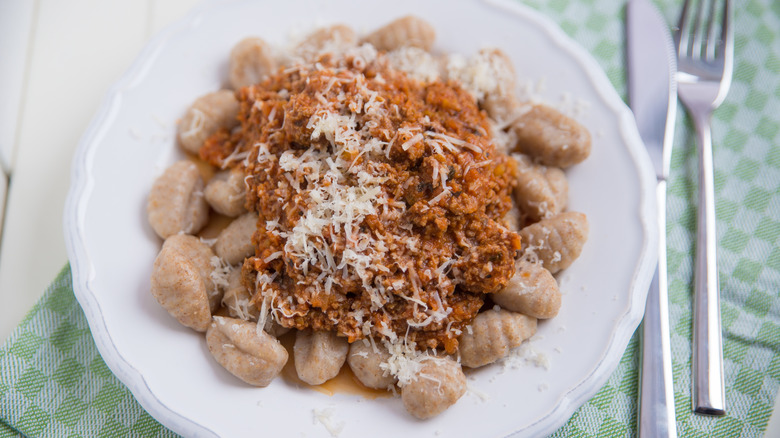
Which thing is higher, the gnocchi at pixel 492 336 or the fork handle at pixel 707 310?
the gnocchi at pixel 492 336

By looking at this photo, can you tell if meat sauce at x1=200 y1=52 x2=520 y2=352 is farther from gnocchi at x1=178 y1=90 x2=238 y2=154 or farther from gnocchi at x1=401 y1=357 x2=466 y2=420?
gnocchi at x1=178 y1=90 x2=238 y2=154

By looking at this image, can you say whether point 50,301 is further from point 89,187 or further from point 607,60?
point 607,60

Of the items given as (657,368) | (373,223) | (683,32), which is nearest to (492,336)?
(373,223)

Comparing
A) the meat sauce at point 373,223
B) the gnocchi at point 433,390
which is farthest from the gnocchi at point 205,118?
the gnocchi at point 433,390

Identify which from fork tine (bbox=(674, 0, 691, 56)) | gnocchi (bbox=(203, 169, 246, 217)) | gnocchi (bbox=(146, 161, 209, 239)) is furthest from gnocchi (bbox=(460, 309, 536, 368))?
fork tine (bbox=(674, 0, 691, 56))

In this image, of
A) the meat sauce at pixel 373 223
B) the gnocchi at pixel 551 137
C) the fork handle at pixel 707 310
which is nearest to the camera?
the meat sauce at pixel 373 223

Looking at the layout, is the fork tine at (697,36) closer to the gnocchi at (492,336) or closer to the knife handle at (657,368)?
the knife handle at (657,368)
